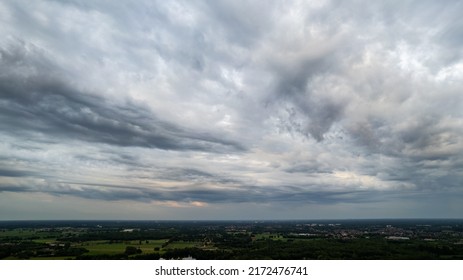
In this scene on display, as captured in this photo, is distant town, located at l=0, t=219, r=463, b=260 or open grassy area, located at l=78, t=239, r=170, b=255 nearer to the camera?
distant town, located at l=0, t=219, r=463, b=260

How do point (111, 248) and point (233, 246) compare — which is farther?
point (233, 246)

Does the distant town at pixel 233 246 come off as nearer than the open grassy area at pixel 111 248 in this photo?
Yes
